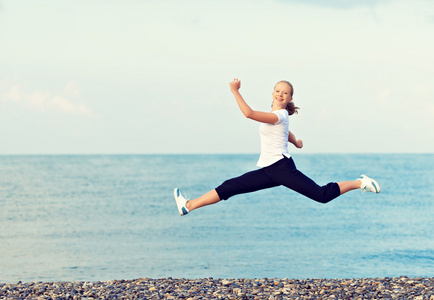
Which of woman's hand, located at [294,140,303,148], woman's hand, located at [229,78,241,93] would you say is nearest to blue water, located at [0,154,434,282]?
woman's hand, located at [294,140,303,148]

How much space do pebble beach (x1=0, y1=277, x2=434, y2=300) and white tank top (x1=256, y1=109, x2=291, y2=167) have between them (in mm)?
1973

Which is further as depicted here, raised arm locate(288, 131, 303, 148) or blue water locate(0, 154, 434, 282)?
blue water locate(0, 154, 434, 282)

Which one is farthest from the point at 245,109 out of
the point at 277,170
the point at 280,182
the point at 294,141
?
the point at 294,141

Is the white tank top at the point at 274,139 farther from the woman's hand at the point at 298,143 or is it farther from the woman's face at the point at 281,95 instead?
the woman's hand at the point at 298,143

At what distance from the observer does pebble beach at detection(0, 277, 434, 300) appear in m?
7.29

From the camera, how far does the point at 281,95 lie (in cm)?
658

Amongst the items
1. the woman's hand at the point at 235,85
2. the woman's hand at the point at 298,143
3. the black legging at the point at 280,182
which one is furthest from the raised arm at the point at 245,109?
the woman's hand at the point at 298,143

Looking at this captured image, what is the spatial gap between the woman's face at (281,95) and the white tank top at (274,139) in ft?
0.37

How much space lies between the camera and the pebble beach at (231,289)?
7289mm

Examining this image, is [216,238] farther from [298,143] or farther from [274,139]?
[274,139]

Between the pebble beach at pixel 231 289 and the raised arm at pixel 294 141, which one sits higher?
the raised arm at pixel 294 141

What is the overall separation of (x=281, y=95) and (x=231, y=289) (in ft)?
9.34

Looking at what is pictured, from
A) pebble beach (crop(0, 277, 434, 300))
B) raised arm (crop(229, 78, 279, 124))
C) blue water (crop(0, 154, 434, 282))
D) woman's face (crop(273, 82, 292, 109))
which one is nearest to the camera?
raised arm (crop(229, 78, 279, 124))

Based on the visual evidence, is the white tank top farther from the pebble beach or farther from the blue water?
the blue water
